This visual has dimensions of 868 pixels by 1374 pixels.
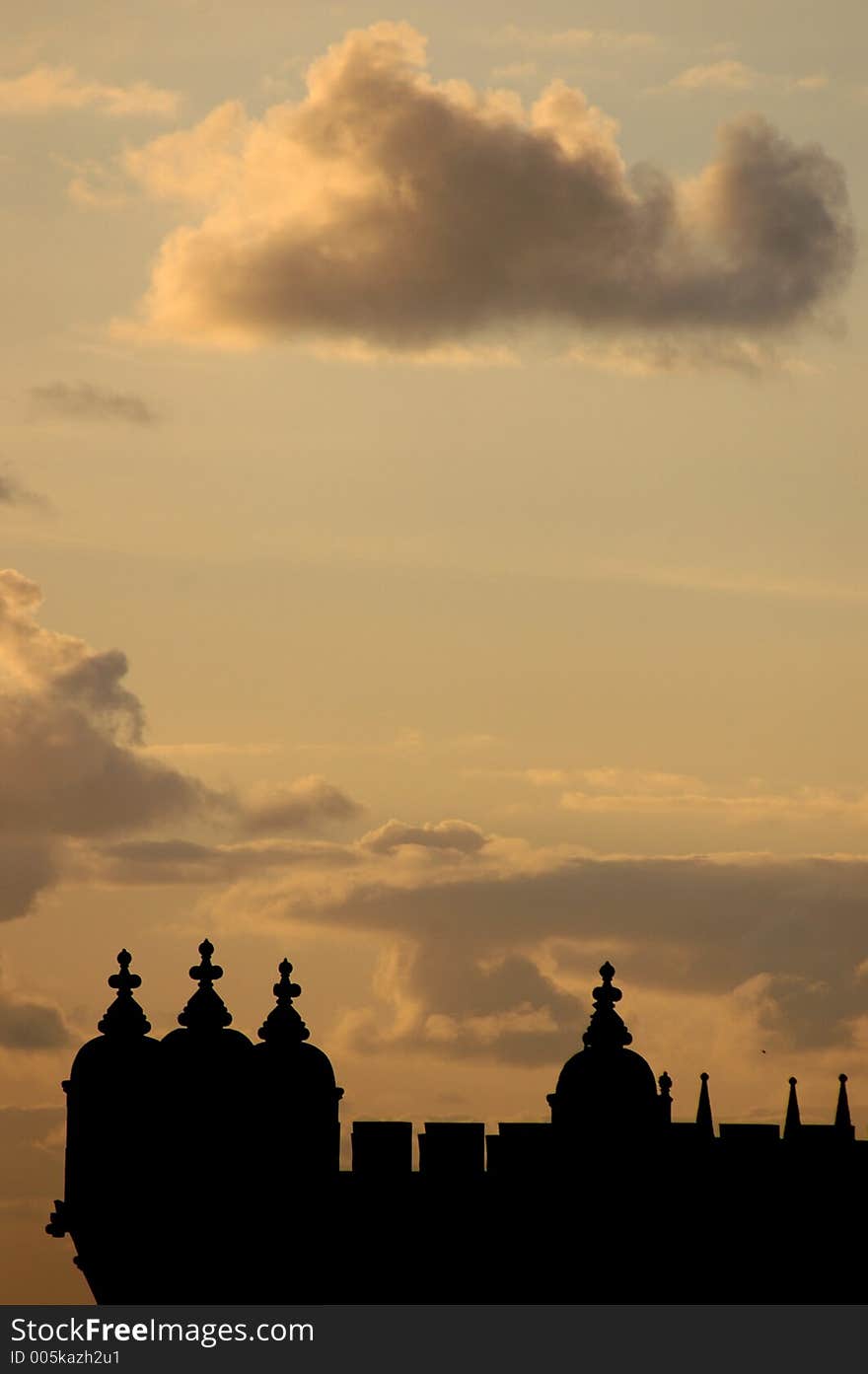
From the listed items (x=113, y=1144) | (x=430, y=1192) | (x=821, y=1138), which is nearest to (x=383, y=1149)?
(x=430, y=1192)

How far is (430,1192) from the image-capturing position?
100 m

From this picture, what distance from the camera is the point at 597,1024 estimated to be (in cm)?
10094

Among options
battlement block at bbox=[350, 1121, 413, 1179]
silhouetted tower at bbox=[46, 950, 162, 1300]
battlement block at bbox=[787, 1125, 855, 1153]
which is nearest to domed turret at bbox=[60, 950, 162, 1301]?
silhouetted tower at bbox=[46, 950, 162, 1300]

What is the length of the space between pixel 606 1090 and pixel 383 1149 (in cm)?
436

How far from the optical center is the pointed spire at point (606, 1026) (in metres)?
101

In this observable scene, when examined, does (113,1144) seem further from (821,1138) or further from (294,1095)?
(821,1138)

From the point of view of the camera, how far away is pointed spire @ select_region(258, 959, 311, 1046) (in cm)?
10088

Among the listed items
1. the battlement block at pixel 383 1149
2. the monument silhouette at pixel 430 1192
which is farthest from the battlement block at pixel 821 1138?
the battlement block at pixel 383 1149

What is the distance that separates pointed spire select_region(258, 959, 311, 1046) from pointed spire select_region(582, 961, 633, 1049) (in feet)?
17.8

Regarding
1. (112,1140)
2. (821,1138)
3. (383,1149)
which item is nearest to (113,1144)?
(112,1140)

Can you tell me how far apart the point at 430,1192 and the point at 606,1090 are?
12.6ft

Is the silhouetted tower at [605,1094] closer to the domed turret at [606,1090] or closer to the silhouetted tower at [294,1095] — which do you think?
the domed turret at [606,1090]

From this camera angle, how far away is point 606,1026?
3976 inches

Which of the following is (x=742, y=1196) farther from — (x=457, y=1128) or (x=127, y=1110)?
(x=127, y=1110)
